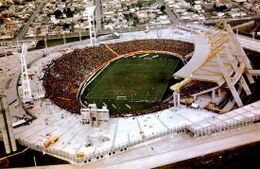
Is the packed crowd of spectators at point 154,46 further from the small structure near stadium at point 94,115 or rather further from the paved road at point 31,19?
the small structure near stadium at point 94,115

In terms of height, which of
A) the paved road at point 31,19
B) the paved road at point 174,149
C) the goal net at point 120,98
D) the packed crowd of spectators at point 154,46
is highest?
the paved road at point 31,19

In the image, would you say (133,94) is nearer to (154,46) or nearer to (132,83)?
(132,83)

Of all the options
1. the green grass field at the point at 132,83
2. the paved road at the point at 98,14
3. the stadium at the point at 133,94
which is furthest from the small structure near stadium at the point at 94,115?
the paved road at the point at 98,14

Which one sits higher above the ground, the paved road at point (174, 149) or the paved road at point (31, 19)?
the paved road at point (31, 19)

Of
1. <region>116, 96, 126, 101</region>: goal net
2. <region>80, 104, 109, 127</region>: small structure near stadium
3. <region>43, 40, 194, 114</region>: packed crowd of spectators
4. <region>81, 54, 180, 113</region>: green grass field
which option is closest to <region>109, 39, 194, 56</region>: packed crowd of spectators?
<region>43, 40, 194, 114</region>: packed crowd of spectators

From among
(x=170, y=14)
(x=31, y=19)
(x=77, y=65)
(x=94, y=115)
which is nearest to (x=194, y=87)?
(x=94, y=115)

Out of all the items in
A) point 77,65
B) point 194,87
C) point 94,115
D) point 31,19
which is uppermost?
point 31,19
